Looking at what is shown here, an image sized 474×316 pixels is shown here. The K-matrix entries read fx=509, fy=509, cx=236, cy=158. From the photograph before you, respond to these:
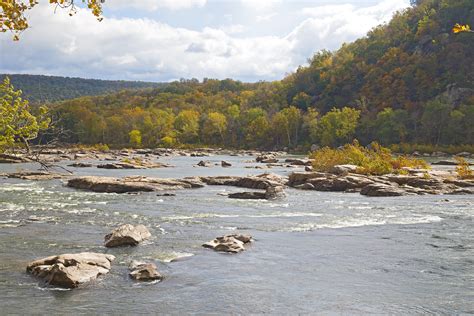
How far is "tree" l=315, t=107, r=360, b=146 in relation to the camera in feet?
382

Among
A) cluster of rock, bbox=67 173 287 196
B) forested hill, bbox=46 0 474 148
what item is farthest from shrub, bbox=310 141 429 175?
forested hill, bbox=46 0 474 148

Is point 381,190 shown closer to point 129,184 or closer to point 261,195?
point 261,195

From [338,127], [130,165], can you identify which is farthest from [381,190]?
[338,127]

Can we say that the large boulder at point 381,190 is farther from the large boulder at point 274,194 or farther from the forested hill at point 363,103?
the forested hill at point 363,103

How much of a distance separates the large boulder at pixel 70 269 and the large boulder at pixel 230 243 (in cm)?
392

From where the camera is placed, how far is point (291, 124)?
134 m

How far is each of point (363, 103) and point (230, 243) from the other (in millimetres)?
117401

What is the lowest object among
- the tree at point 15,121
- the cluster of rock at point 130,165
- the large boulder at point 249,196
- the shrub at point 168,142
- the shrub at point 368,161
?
the shrub at point 168,142

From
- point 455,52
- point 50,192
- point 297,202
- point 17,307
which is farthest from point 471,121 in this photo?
point 17,307

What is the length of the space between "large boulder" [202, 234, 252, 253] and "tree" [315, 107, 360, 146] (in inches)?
3911

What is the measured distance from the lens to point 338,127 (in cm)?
11744

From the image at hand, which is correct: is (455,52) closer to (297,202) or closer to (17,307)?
(297,202)

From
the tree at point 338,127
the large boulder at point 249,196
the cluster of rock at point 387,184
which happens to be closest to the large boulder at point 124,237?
the large boulder at point 249,196

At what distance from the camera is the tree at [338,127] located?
382 ft
